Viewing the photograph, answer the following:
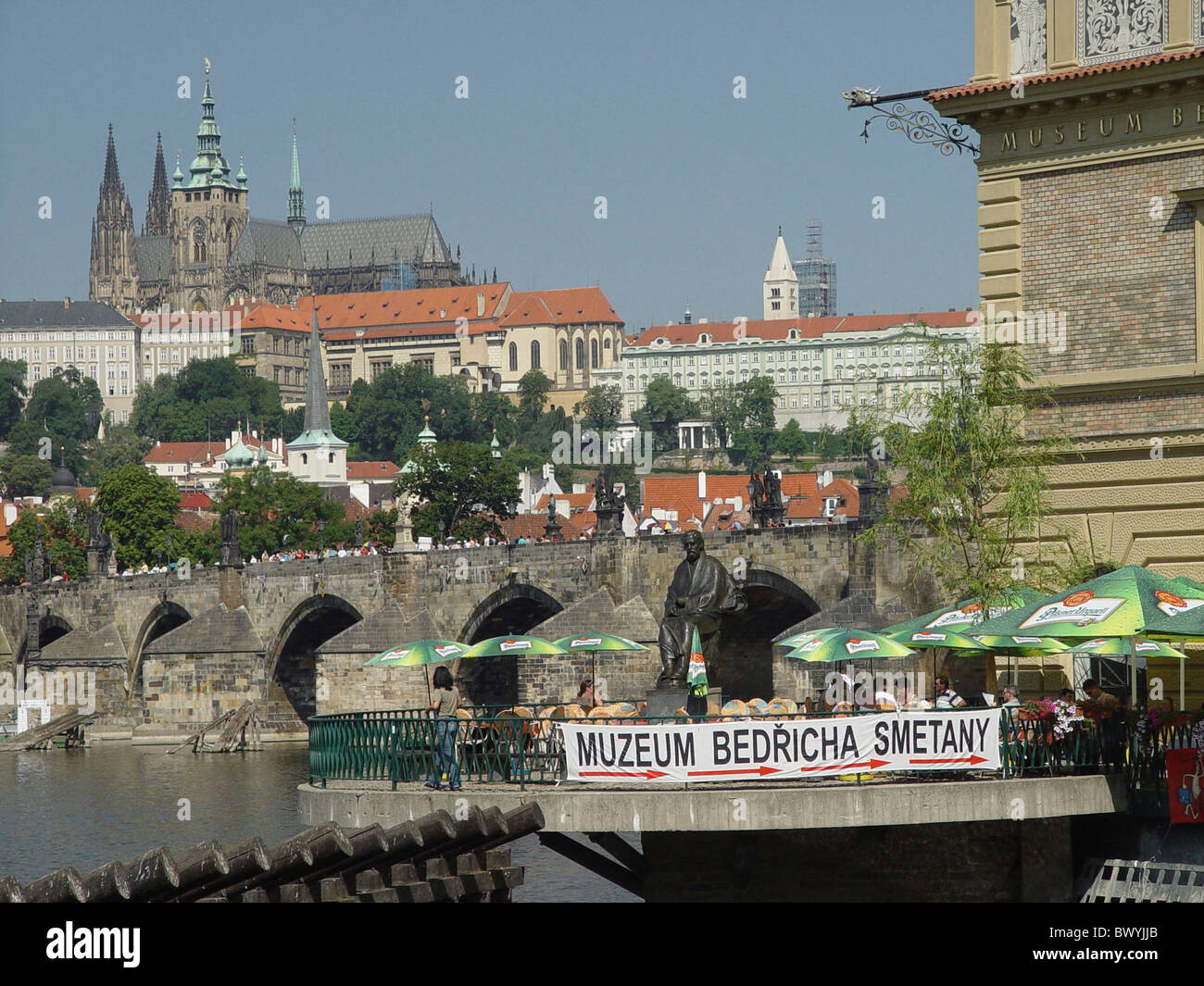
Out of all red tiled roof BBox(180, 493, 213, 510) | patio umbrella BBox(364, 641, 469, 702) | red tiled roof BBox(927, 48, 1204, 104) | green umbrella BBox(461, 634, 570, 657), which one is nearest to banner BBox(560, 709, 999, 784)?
red tiled roof BBox(927, 48, 1204, 104)

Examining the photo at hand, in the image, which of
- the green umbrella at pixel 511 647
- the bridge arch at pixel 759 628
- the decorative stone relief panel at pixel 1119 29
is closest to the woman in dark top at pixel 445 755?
the decorative stone relief panel at pixel 1119 29

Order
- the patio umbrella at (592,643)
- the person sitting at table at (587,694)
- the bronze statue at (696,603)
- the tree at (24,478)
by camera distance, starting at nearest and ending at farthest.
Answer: the bronze statue at (696,603), the person sitting at table at (587,694), the patio umbrella at (592,643), the tree at (24,478)

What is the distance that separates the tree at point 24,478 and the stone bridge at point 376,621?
328 ft

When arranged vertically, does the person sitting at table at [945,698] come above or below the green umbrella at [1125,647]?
below

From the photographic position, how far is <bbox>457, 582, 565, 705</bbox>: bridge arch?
60.7m

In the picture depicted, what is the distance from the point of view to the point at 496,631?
63.9 metres

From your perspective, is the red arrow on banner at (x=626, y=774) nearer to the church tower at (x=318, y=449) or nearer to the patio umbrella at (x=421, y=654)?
the patio umbrella at (x=421, y=654)

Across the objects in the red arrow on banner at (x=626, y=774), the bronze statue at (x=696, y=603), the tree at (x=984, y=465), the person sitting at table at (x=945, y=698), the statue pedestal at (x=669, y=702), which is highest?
the tree at (x=984, y=465)

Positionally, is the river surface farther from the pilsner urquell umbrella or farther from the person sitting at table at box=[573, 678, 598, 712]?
the pilsner urquell umbrella

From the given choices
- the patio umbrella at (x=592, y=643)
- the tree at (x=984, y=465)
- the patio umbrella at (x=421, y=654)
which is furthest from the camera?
the patio umbrella at (x=592, y=643)

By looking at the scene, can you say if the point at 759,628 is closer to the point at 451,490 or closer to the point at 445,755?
the point at 445,755

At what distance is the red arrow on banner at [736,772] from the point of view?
60.0ft

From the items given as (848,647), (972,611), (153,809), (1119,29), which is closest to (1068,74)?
(1119,29)
